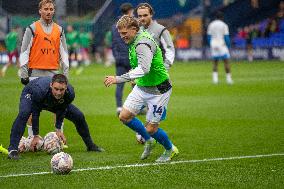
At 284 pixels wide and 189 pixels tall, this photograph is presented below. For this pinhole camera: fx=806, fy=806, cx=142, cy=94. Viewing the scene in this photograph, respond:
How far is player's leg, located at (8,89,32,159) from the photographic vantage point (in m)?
12.4

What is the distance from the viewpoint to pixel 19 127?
1238 centimetres

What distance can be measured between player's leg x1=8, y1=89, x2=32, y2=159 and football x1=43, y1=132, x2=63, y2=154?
1.94 feet

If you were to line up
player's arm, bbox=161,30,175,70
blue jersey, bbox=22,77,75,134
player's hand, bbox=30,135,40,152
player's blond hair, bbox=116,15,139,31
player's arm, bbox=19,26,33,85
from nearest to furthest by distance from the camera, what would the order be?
player's blond hair, bbox=116,15,139,31 → blue jersey, bbox=22,77,75,134 → player's hand, bbox=30,135,40,152 → player's arm, bbox=19,26,33,85 → player's arm, bbox=161,30,175,70

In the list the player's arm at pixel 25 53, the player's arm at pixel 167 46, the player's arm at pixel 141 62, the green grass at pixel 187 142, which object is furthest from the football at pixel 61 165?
the player's arm at pixel 167 46

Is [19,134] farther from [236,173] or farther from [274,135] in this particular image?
[274,135]

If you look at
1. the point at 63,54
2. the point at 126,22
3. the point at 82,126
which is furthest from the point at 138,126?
the point at 63,54

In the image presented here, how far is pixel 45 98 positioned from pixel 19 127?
1.98 ft

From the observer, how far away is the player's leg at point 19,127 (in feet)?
40.5

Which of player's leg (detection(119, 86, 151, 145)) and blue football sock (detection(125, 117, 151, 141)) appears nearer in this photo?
player's leg (detection(119, 86, 151, 145))

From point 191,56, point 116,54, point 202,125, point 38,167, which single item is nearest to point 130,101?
point 38,167

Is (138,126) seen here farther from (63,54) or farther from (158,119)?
(63,54)

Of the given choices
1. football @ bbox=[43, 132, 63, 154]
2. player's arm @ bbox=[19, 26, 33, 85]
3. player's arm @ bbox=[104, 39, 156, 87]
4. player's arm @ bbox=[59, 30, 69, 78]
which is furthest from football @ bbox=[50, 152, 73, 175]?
player's arm @ bbox=[59, 30, 69, 78]

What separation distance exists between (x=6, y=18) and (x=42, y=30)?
1187 inches

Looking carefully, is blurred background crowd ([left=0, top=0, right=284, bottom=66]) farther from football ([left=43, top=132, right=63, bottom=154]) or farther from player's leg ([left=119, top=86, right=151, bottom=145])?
player's leg ([left=119, top=86, right=151, bottom=145])
